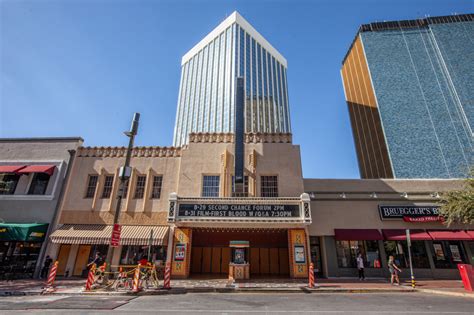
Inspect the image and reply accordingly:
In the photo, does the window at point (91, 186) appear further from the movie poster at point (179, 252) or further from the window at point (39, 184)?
the movie poster at point (179, 252)

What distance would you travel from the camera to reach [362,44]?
191 ft

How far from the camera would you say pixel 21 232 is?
16.6 metres

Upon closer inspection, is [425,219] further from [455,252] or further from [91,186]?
[91,186]

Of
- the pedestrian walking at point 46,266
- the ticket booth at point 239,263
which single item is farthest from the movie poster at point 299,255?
the pedestrian walking at point 46,266

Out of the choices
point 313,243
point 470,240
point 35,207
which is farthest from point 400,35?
point 35,207

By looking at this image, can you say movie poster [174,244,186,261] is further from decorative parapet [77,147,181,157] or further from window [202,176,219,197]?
decorative parapet [77,147,181,157]

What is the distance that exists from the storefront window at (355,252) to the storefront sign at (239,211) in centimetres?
500

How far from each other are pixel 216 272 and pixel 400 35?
228 feet

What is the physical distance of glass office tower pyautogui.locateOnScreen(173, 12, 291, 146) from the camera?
276 ft

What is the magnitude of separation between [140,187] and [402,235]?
20502mm

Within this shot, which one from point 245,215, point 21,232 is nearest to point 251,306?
point 245,215

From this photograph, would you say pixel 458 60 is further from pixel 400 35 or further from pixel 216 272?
pixel 216 272

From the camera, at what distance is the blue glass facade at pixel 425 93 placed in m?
45.6

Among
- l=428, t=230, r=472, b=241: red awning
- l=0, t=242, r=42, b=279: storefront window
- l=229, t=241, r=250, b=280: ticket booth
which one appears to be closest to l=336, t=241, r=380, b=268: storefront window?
l=428, t=230, r=472, b=241: red awning
